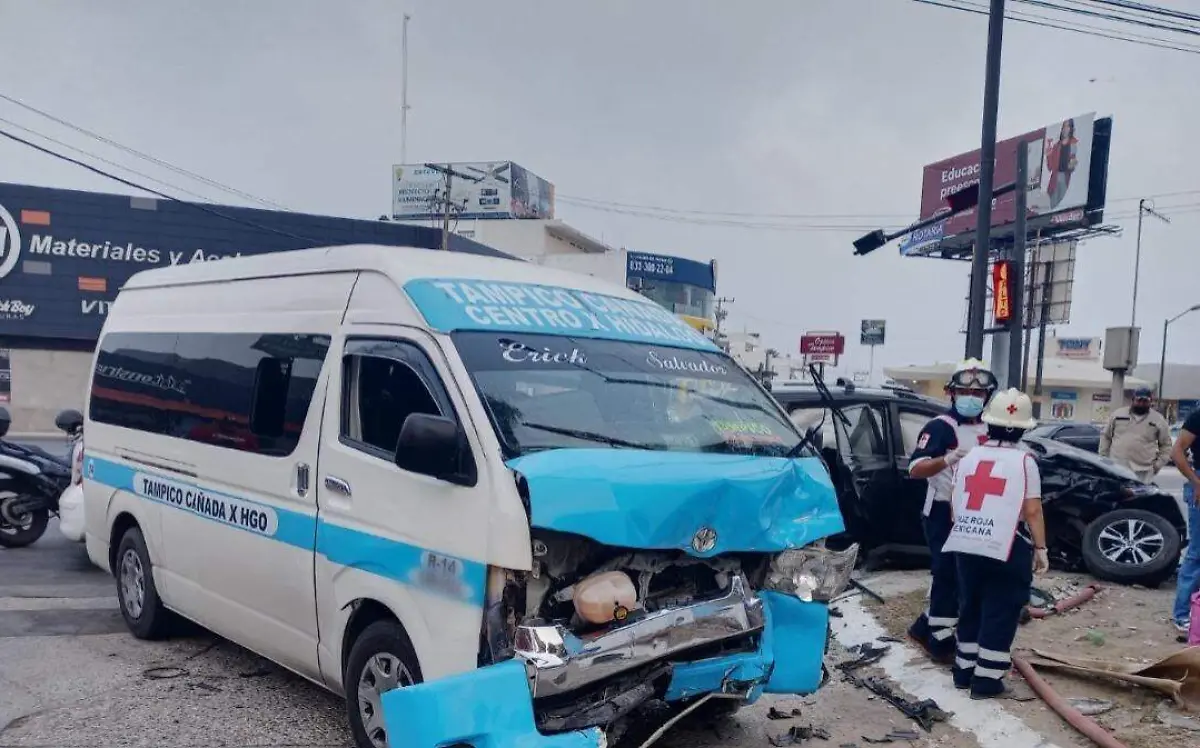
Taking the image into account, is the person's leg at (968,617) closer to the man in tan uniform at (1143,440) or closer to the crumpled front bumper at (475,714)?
the crumpled front bumper at (475,714)

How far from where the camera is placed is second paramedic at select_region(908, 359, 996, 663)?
570 centimetres

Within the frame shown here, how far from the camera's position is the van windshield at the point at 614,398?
385 centimetres

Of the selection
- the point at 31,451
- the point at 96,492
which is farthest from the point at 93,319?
the point at 96,492

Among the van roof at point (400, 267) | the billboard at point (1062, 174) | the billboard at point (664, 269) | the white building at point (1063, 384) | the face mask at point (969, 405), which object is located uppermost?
the billboard at point (1062, 174)

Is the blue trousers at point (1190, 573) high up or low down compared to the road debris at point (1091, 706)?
up

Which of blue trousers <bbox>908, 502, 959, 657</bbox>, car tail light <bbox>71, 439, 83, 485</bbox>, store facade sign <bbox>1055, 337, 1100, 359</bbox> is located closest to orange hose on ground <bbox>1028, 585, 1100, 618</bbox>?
blue trousers <bbox>908, 502, 959, 657</bbox>

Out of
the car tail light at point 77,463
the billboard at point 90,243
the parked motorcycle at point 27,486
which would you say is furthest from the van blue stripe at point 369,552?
the billboard at point 90,243

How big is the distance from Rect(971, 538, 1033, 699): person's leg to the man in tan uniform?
17.7ft

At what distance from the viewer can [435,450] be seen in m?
3.48

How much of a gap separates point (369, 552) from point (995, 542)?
3299 millimetres

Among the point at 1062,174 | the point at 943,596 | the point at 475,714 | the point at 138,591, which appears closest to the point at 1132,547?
the point at 943,596

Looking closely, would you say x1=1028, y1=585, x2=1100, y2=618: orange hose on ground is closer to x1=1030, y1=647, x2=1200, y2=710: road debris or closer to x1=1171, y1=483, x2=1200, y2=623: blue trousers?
x1=1171, y1=483, x2=1200, y2=623: blue trousers

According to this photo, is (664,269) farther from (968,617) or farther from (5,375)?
(968,617)

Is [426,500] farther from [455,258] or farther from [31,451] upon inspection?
[31,451]
